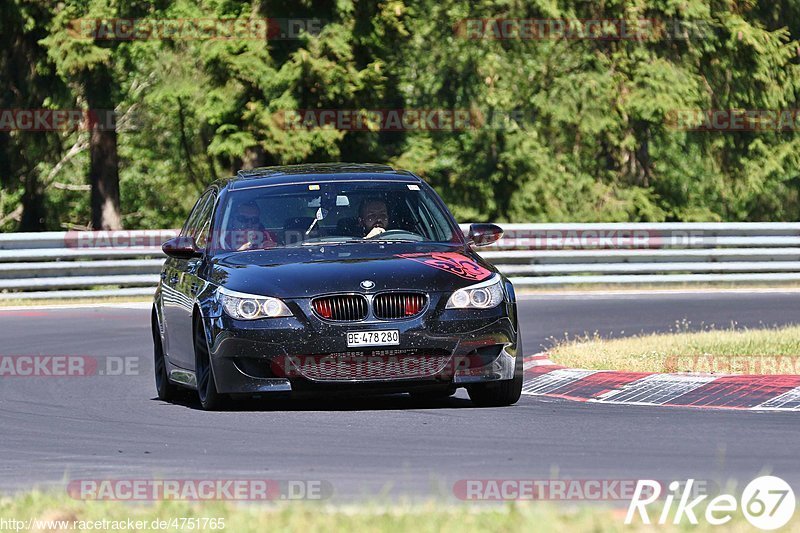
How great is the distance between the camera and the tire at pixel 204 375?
35.9 feet

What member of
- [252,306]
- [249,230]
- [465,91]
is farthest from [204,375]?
[465,91]

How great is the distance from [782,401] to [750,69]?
94.0 ft

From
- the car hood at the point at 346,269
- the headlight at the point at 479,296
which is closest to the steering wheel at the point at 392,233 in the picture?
the car hood at the point at 346,269

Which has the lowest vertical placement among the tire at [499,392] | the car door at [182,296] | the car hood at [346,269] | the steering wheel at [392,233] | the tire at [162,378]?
the tire at [162,378]

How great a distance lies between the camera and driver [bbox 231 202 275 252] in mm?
11609

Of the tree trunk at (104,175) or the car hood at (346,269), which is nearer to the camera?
the car hood at (346,269)

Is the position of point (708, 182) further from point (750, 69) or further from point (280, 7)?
point (280, 7)

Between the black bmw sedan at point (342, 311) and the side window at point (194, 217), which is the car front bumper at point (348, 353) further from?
the side window at point (194, 217)

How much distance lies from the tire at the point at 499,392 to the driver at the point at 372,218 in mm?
1269

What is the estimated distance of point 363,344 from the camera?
10430mm

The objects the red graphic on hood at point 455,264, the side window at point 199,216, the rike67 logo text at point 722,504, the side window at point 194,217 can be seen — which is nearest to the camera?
the rike67 logo text at point 722,504

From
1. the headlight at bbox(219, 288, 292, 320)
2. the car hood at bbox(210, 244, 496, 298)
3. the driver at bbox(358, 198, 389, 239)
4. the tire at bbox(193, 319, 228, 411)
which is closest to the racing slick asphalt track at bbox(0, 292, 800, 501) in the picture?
the tire at bbox(193, 319, 228, 411)

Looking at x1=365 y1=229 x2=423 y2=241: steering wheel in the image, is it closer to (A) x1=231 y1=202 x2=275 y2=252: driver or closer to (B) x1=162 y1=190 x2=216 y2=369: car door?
(A) x1=231 y1=202 x2=275 y2=252: driver

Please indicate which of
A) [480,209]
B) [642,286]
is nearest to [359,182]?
[642,286]
